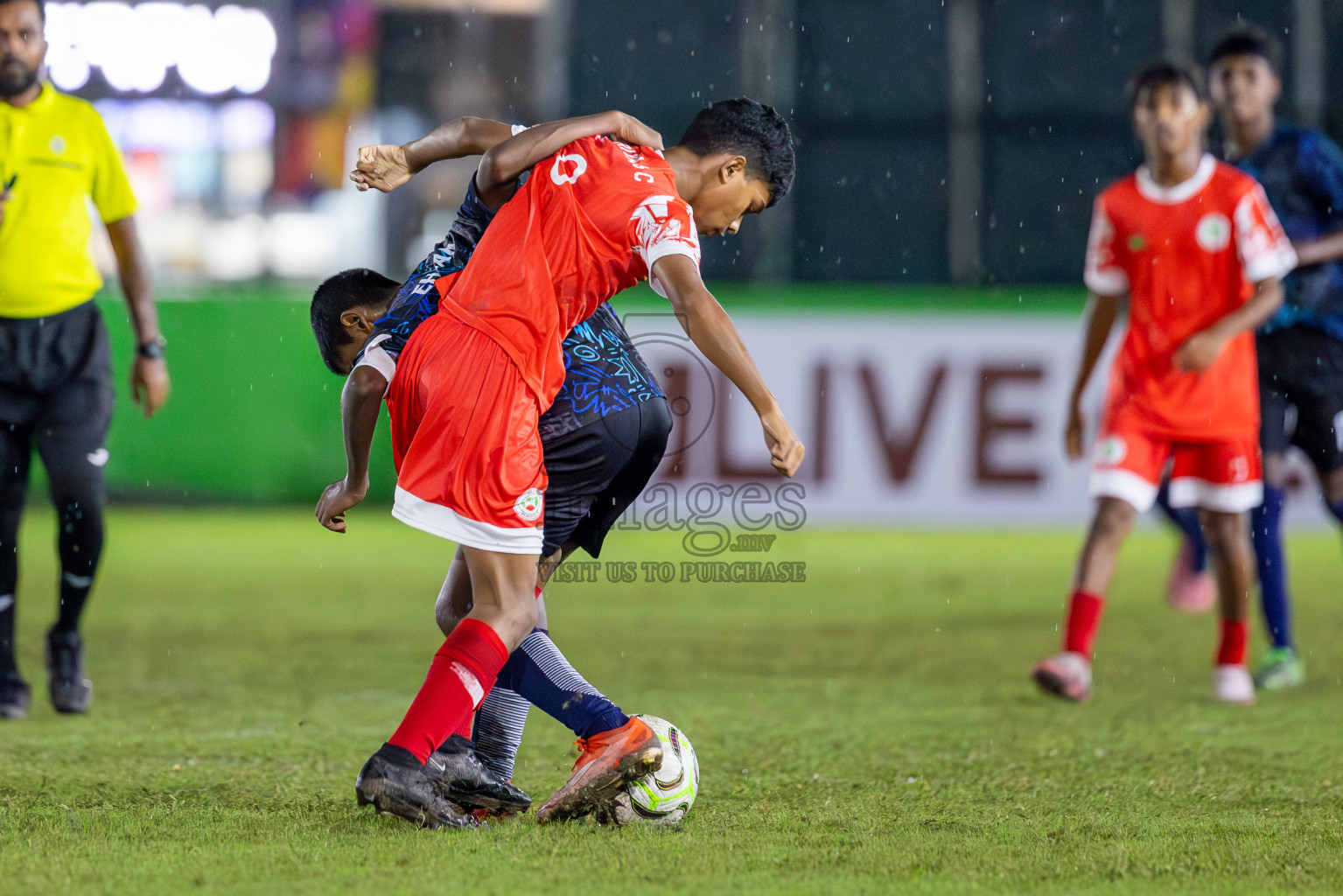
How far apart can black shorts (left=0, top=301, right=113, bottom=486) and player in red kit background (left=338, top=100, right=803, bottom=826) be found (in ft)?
5.68

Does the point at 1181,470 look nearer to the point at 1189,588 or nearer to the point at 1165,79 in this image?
the point at 1165,79

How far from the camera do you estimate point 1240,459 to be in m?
4.80

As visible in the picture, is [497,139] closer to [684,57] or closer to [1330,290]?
[1330,290]

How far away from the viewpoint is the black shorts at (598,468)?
3172 millimetres

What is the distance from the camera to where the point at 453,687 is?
2.92 meters

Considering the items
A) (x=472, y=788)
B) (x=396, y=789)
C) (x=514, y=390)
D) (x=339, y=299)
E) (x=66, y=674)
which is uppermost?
(x=339, y=299)

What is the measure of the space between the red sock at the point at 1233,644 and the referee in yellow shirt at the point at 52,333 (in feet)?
10.8

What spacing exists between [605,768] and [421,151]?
1268mm

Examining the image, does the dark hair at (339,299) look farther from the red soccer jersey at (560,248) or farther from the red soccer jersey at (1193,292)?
the red soccer jersey at (1193,292)

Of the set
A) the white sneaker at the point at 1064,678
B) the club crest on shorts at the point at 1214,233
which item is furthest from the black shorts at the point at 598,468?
the club crest on shorts at the point at 1214,233

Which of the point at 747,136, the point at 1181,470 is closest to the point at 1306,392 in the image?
the point at 1181,470

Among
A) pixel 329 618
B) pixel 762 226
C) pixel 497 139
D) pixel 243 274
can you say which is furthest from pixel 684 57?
pixel 497 139

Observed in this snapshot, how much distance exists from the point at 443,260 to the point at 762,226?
279 inches

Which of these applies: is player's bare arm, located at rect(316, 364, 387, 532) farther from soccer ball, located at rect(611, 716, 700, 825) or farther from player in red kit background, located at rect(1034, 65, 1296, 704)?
player in red kit background, located at rect(1034, 65, 1296, 704)
